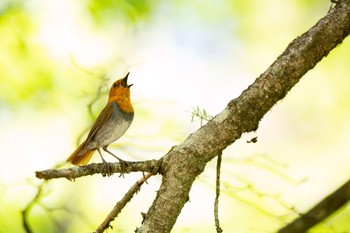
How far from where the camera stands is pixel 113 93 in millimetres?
1482

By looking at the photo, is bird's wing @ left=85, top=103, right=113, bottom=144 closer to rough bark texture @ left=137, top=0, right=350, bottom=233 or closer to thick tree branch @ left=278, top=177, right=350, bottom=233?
rough bark texture @ left=137, top=0, right=350, bottom=233

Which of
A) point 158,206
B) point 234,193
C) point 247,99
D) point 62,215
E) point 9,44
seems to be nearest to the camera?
point 158,206

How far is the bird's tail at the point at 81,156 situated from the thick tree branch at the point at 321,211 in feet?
2.60

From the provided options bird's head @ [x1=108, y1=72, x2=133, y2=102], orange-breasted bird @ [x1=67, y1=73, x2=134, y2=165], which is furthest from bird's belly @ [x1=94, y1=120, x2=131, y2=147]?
bird's head @ [x1=108, y1=72, x2=133, y2=102]

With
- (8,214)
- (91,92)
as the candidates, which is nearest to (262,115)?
(91,92)

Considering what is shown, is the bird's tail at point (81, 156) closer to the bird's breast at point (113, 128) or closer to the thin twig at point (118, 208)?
the bird's breast at point (113, 128)

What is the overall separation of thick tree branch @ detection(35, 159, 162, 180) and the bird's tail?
0.11 m

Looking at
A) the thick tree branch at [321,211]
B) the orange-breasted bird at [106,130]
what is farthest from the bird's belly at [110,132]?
the thick tree branch at [321,211]

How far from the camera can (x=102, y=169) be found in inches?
50.8

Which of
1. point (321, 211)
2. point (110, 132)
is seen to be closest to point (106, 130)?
point (110, 132)

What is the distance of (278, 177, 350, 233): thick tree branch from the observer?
1839mm

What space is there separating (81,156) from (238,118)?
0.43 metres

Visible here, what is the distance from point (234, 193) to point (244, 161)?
0.15 m

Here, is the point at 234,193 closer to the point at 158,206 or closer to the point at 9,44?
the point at 158,206
